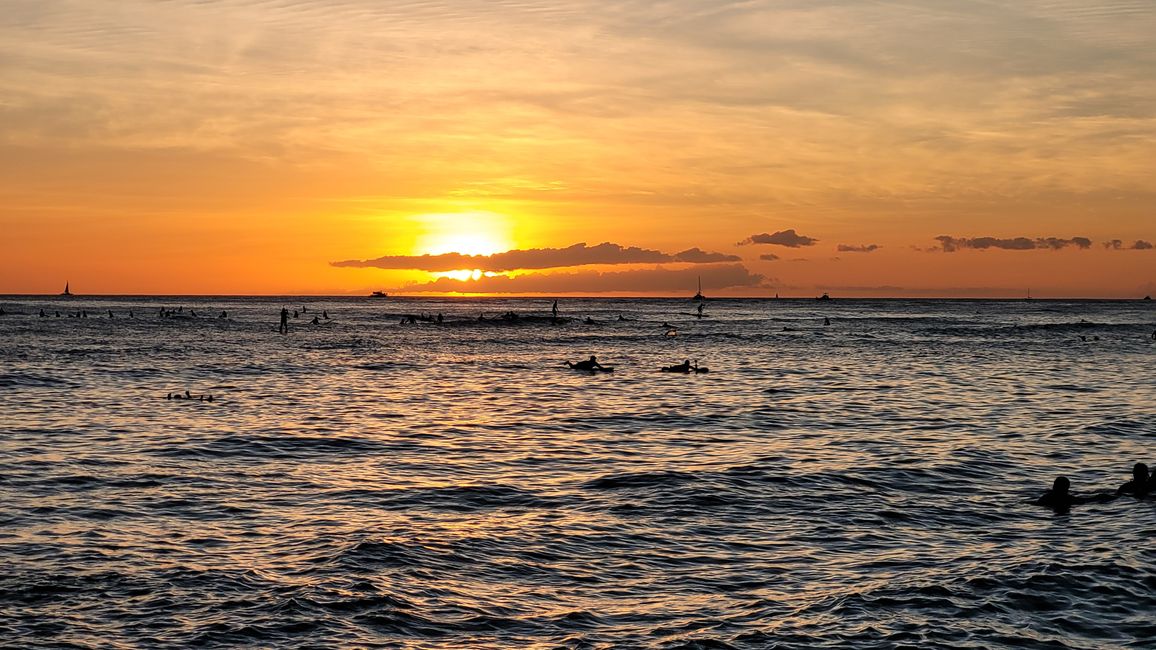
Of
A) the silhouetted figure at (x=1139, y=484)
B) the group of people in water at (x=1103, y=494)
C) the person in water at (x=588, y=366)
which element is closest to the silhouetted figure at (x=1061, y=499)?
the group of people in water at (x=1103, y=494)

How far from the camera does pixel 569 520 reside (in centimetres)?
1852

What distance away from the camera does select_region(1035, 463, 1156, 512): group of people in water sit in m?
19.5

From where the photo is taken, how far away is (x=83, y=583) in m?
14.0

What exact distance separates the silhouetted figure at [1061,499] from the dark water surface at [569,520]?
292mm

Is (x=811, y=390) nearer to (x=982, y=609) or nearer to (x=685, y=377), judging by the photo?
(x=685, y=377)

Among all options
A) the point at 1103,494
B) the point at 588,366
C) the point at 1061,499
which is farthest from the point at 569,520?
the point at 588,366

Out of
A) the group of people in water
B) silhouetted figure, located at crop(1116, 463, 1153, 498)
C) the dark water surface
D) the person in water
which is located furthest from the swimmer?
the person in water

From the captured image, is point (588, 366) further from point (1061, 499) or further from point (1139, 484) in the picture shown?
point (1061, 499)

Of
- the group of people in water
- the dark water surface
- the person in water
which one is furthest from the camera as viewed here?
the person in water

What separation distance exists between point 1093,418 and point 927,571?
75.4ft

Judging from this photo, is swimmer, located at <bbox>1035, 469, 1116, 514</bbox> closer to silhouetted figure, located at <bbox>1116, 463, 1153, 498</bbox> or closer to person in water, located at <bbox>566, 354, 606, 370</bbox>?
silhouetted figure, located at <bbox>1116, 463, 1153, 498</bbox>

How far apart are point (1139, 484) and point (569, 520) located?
11.7m

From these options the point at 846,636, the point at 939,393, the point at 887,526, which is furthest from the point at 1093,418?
the point at 846,636

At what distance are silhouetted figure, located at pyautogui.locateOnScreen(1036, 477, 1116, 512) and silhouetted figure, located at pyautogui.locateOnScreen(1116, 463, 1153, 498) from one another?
0.57 meters
